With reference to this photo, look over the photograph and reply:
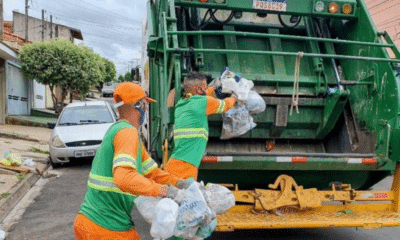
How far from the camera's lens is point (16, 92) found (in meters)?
20.1

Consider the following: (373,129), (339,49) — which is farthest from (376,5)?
(373,129)

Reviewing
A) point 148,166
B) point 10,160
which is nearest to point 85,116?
point 10,160

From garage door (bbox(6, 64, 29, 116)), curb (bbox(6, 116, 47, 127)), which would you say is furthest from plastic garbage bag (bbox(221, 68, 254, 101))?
garage door (bbox(6, 64, 29, 116))

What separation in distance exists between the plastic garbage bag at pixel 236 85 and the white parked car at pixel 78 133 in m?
4.95

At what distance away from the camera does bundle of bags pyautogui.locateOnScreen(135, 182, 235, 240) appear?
6.75ft

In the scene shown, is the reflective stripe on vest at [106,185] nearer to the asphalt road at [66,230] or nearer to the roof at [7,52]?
the asphalt road at [66,230]

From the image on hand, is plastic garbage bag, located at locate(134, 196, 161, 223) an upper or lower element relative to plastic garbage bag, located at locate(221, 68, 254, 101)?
lower

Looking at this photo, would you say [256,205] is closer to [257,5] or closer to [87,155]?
[257,5]

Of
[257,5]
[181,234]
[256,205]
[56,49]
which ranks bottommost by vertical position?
[256,205]

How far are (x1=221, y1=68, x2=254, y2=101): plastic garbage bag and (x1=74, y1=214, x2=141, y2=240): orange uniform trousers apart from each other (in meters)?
2.01

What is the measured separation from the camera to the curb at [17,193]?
18.6 feet

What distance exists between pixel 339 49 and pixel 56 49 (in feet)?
57.1

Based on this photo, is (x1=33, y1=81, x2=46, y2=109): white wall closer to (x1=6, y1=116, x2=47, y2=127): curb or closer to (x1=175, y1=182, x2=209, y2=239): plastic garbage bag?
(x1=6, y1=116, x2=47, y2=127): curb

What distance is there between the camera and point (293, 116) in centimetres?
486
